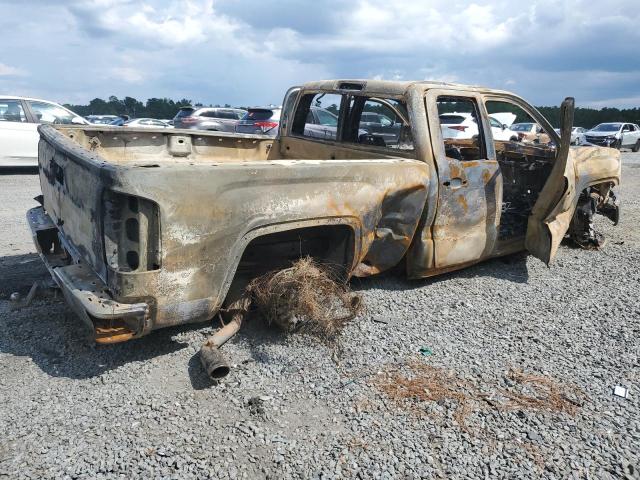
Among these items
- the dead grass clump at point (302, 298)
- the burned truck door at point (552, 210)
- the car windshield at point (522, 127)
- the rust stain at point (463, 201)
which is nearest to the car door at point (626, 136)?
the car windshield at point (522, 127)

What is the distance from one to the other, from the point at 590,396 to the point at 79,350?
310 centimetres

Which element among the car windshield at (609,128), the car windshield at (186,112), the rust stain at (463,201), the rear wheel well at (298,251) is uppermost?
the car windshield at (609,128)

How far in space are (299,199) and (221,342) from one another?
101 centimetres

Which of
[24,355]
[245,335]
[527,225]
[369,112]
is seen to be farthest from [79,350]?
[527,225]

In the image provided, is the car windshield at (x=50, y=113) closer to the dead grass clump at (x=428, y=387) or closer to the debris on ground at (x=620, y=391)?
the dead grass clump at (x=428, y=387)

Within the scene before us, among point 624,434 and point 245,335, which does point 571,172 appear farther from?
point 245,335

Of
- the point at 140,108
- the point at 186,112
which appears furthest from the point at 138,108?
the point at 186,112

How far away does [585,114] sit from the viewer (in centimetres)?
3816

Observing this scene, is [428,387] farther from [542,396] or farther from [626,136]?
[626,136]

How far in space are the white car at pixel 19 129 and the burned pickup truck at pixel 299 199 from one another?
697 centimetres

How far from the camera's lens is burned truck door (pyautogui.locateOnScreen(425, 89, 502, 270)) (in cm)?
403

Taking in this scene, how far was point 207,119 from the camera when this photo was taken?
16.9 meters

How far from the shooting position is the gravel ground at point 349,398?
7.68 feet

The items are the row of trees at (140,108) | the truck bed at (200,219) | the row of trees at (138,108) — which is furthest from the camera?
the row of trees at (138,108)
